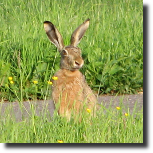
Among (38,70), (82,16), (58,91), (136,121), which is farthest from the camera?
(82,16)

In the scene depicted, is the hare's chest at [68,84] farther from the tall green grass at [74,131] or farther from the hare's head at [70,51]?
the tall green grass at [74,131]

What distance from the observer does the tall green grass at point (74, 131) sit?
4.18 metres

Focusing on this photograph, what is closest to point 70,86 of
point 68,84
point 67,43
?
point 68,84

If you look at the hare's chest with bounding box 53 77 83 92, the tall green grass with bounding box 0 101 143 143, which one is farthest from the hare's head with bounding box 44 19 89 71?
the tall green grass with bounding box 0 101 143 143

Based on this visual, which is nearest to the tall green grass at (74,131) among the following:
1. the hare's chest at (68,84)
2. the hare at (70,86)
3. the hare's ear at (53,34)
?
the hare at (70,86)

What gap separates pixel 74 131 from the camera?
14.7 feet

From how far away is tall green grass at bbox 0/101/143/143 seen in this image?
165 inches

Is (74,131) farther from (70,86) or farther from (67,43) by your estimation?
(67,43)

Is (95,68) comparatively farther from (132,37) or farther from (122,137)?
(122,137)

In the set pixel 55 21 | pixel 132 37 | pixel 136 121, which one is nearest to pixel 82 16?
pixel 55 21

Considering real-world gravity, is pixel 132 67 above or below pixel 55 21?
below

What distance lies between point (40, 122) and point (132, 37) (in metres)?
3.67

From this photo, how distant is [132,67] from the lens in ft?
22.8
